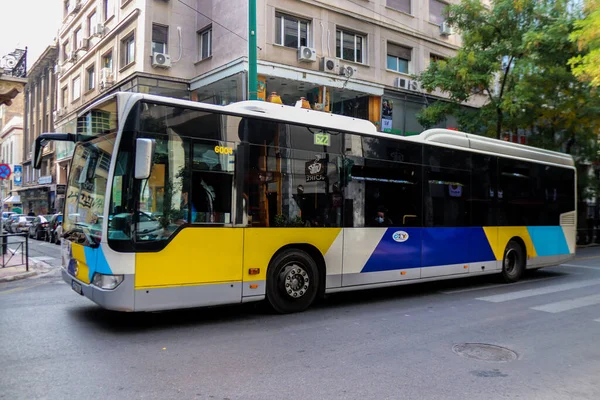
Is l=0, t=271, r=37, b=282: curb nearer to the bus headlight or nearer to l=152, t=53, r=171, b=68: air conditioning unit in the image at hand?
the bus headlight

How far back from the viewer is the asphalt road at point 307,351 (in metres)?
4.35

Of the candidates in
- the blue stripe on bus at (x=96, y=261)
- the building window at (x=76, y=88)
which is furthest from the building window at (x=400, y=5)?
the blue stripe on bus at (x=96, y=261)

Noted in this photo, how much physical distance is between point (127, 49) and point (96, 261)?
720 inches

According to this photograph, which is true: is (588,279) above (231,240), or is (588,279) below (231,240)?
below

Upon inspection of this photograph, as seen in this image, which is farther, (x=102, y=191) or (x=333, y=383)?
(x=102, y=191)

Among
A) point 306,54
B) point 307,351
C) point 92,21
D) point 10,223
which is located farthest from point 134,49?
point 307,351

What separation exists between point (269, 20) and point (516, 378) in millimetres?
16283

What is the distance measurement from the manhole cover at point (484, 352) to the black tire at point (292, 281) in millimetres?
2522

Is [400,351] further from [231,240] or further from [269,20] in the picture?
[269,20]

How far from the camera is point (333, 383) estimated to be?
4496 millimetres

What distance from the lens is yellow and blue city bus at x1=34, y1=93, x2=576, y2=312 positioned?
19.7 feet

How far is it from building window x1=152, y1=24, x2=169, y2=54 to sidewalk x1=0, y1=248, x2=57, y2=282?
1028cm

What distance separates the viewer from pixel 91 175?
6660 millimetres

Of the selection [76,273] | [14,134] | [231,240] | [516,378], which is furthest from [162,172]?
[14,134]
